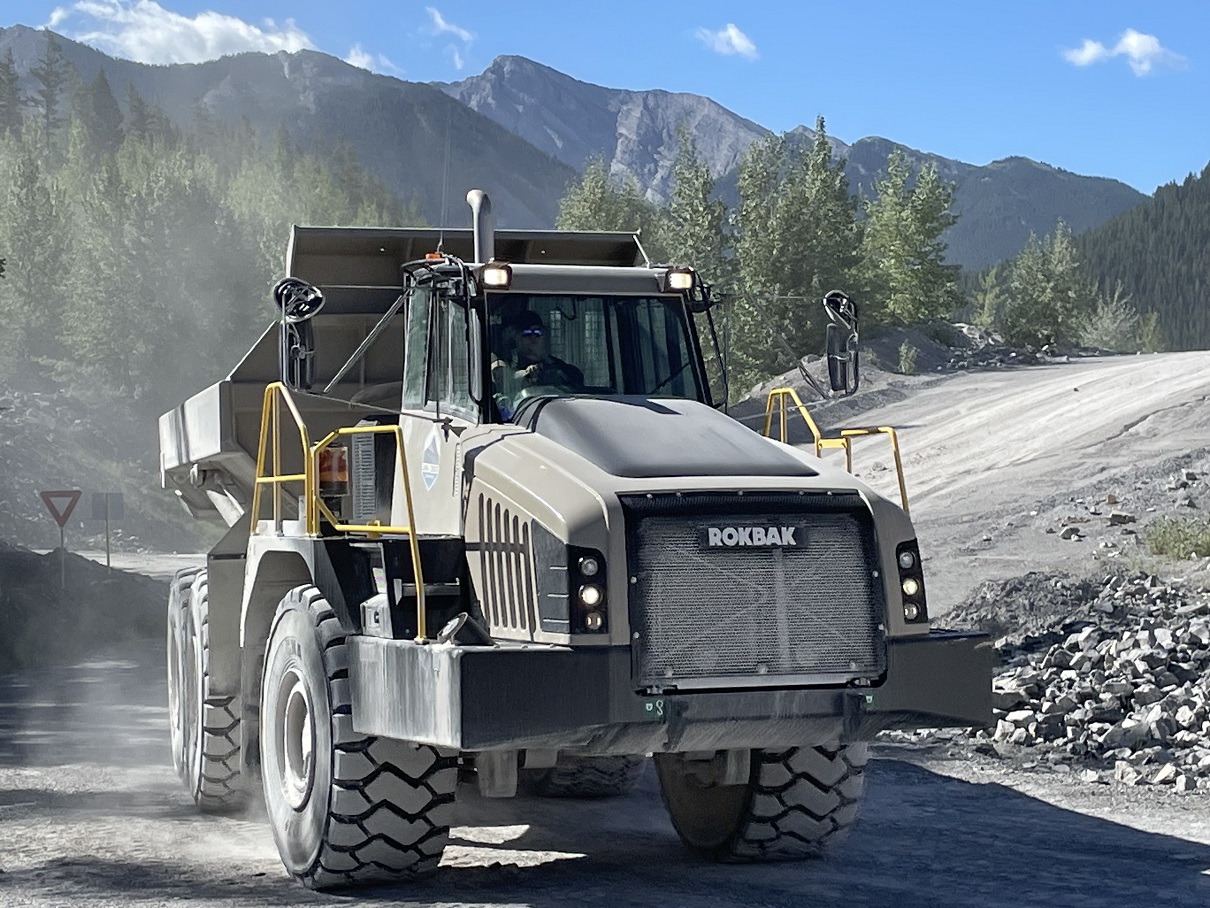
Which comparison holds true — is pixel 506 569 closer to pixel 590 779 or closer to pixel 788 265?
pixel 590 779

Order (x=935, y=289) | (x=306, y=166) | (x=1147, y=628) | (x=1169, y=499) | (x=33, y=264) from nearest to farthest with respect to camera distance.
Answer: (x=1147, y=628)
(x=1169, y=499)
(x=935, y=289)
(x=33, y=264)
(x=306, y=166)

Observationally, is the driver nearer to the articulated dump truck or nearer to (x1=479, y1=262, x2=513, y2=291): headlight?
the articulated dump truck

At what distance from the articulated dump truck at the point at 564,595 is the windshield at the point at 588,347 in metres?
0.01

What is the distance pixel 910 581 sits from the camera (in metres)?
7.29

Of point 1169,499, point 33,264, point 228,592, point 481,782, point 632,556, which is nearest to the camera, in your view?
point 632,556

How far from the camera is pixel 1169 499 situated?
23750 mm

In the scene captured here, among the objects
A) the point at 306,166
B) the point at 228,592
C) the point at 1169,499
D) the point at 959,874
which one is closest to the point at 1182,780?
the point at 959,874

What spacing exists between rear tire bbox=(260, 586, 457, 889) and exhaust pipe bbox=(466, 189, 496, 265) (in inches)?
87.2

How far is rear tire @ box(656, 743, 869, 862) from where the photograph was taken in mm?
8172

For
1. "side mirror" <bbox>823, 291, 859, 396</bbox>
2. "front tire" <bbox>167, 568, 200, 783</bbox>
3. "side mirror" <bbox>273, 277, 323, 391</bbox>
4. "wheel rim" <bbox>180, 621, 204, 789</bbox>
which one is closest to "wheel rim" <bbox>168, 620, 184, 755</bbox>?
"front tire" <bbox>167, 568, 200, 783</bbox>

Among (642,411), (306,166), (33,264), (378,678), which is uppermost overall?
(306,166)

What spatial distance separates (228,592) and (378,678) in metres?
3.30

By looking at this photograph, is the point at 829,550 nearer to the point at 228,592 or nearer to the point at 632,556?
the point at 632,556

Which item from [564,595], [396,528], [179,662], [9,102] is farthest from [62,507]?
[9,102]
